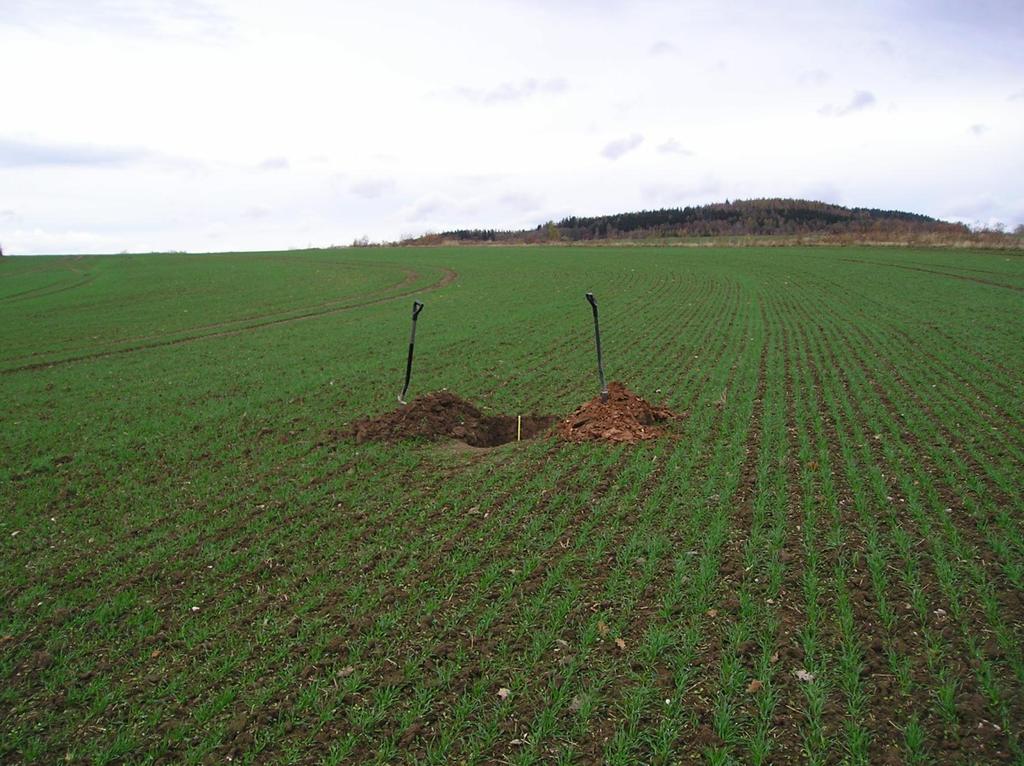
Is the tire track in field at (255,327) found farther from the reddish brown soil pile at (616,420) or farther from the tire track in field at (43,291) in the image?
the tire track in field at (43,291)

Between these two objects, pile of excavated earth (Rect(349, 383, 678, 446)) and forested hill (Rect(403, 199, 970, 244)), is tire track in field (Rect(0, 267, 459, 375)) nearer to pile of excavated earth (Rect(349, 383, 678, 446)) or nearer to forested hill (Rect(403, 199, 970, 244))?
pile of excavated earth (Rect(349, 383, 678, 446))

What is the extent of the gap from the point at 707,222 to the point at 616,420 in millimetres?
119507

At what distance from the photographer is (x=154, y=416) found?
46.6 ft

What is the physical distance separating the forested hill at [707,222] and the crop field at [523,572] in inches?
3775

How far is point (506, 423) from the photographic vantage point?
524 inches

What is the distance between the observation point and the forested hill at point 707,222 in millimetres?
111731

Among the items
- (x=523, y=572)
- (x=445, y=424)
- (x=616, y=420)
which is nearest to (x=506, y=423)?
(x=445, y=424)

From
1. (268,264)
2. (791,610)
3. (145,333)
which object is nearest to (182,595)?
(791,610)

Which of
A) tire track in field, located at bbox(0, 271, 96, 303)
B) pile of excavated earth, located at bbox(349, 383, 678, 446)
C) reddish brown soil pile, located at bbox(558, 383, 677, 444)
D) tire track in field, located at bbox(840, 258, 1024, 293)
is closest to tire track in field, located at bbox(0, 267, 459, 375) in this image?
pile of excavated earth, located at bbox(349, 383, 678, 446)

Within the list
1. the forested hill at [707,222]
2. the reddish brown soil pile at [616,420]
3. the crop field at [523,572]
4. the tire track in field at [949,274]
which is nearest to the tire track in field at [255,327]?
the crop field at [523,572]

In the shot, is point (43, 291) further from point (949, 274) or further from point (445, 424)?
point (949, 274)

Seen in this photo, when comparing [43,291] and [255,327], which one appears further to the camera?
[43,291]

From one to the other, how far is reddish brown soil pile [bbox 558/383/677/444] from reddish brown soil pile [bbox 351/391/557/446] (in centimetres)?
103

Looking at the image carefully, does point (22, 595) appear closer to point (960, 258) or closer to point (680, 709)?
point (680, 709)
